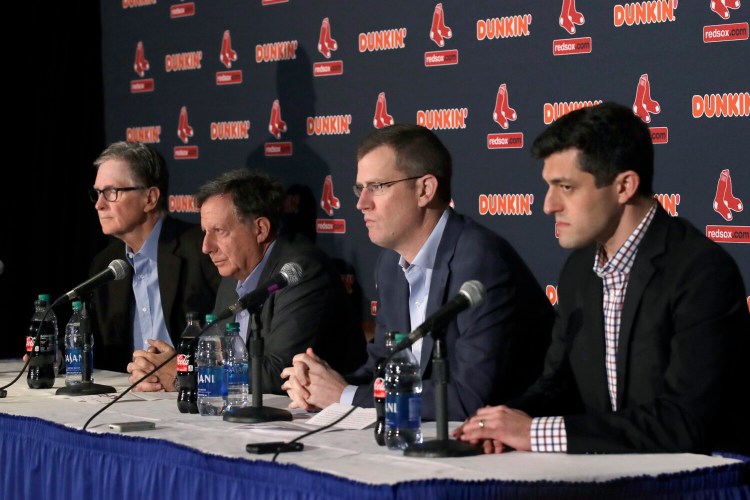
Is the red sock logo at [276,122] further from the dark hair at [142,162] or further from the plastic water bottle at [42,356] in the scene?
the plastic water bottle at [42,356]

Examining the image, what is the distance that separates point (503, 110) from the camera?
4.81 metres

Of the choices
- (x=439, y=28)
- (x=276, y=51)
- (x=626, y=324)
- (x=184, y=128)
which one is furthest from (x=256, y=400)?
(x=184, y=128)

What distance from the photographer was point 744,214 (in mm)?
4062

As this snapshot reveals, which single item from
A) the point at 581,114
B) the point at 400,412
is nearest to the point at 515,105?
the point at 581,114

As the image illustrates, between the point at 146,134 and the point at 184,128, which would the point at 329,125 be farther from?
the point at 146,134

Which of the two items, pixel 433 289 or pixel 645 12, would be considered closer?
pixel 433 289

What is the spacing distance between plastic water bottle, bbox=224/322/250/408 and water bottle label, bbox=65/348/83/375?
2.67 ft

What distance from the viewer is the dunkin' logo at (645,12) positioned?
13.9 ft

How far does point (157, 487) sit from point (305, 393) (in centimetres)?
62

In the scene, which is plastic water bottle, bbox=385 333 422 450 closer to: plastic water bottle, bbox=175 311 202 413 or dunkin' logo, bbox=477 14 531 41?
plastic water bottle, bbox=175 311 202 413

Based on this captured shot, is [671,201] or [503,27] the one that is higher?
[503,27]

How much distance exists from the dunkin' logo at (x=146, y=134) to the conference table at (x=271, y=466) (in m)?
3.29

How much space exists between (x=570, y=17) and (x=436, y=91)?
2.51 feet

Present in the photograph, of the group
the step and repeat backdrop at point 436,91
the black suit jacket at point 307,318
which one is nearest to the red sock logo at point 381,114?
the step and repeat backdrop at point 436,91
